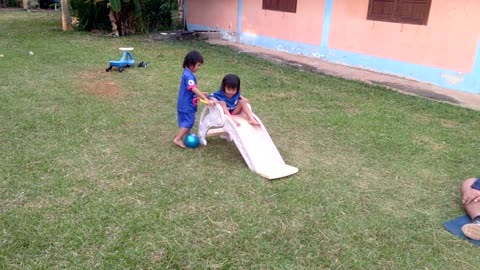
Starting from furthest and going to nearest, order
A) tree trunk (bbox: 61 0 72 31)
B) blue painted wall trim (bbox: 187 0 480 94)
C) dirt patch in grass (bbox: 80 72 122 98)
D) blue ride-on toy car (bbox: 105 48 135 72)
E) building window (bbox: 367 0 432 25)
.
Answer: tree trunk (bbox: 61 0 72 31), building window (bbox: 367 0 432 25), blue ride-on toy car (bbox: 105 48 135 72), blue painted wall trim (bbox: 187 0 480 94), dirt patch in grass (bbox: 80 72 122 98)

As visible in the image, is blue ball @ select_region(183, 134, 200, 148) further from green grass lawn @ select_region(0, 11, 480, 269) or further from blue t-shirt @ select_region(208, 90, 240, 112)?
blue t-shirt @ select_region(208, 90, 240, 112)

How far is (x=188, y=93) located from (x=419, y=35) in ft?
18.3

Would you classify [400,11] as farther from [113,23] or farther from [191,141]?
[113,23]

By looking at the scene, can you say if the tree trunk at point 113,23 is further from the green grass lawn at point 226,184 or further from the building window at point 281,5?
the green grass lawn at point 226,184

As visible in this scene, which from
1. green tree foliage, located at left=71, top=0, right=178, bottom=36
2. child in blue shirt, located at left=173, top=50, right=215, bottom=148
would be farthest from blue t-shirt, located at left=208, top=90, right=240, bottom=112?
green tree foliage, located at left=71, top=0, right=178, bottom=36

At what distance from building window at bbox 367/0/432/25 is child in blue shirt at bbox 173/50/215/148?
5464mm

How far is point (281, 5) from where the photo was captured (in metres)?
11.1

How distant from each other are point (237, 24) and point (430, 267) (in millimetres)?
10732

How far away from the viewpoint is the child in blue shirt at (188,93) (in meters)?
4.29

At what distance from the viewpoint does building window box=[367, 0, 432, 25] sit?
7957 mm

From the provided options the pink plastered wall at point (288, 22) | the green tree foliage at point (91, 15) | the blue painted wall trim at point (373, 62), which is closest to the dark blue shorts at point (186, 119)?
the blue painted wall trim at point (373, 62)

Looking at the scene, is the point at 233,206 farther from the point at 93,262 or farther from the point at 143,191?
the point at 93,262

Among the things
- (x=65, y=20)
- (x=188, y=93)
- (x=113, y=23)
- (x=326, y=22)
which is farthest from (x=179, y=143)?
(x=65, y=20)

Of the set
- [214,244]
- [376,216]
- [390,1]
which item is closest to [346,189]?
[376,216]
